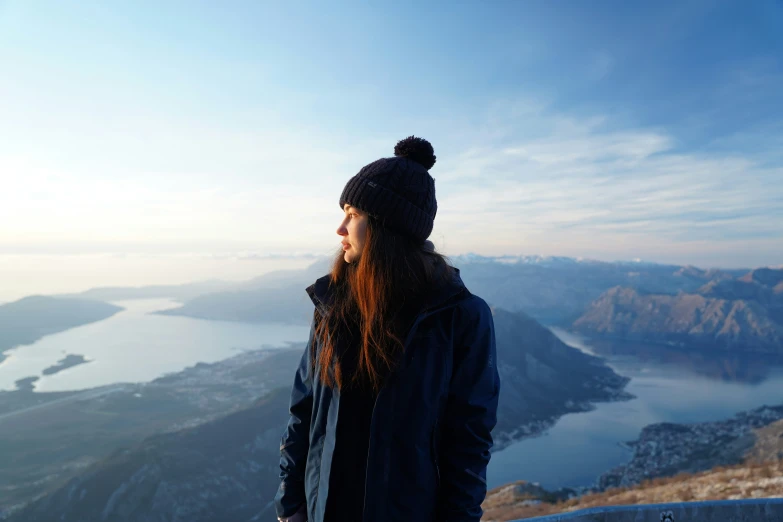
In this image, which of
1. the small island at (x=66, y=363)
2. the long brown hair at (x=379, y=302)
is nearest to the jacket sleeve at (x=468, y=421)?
the long brown hair at (x=379, y=302)

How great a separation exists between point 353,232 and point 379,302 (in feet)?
0.85

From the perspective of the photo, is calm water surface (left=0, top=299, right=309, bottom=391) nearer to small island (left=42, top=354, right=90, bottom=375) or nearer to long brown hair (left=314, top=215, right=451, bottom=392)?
small island (left=42, top=354, right=90, bottom=375)

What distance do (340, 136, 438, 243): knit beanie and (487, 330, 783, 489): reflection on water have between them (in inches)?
1510

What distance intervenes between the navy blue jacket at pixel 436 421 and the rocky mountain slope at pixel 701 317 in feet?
374

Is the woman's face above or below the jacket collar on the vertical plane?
above

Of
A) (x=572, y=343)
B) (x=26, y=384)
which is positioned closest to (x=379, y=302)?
(x=26, y=384)

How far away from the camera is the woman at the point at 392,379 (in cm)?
126

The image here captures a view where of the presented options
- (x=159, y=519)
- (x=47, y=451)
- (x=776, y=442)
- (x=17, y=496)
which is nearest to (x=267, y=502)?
(x=159, y=519)

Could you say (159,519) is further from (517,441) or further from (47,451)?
(517,441)

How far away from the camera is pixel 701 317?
103 metres

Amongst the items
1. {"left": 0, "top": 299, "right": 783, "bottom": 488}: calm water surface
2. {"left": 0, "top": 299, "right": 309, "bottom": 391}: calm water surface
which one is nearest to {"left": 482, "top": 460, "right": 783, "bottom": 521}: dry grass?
{"left": 0, "top": 299, "right": 783, "bottom": 488}: calm water surface

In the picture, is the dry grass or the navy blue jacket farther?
the dry grass

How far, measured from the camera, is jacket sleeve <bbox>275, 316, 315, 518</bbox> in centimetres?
151

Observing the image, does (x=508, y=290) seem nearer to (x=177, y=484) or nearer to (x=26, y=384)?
(x=26, y=384)
